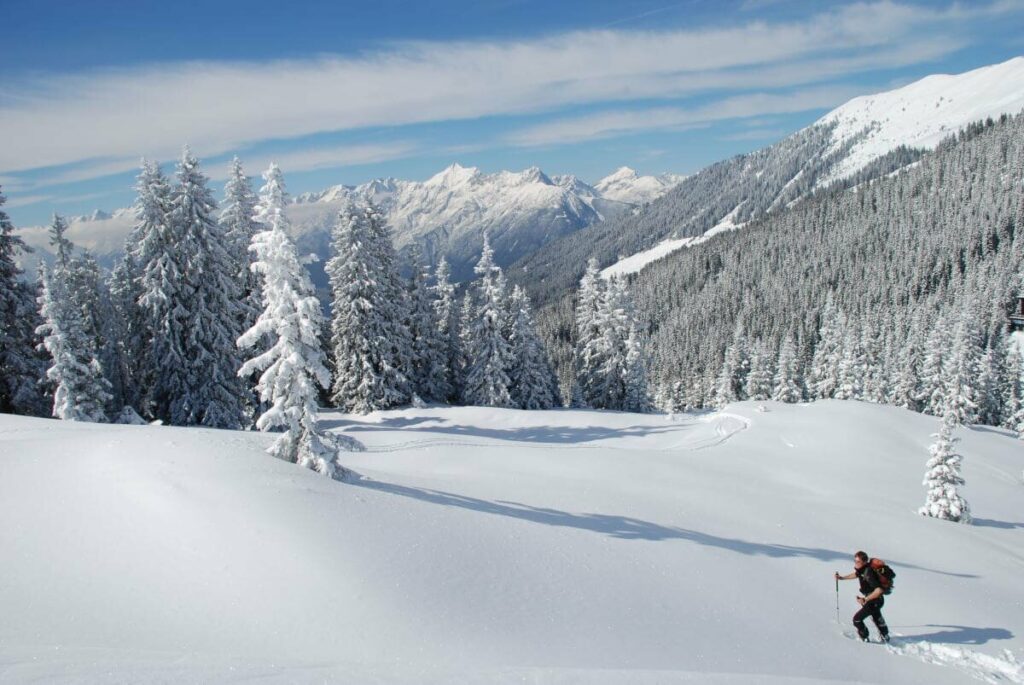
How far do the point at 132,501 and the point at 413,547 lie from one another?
6.16m

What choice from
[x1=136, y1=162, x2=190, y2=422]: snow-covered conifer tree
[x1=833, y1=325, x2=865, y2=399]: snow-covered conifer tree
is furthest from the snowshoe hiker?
[x1=833, y1=325, x2=865, y2=399]: snow-covered conifer tree

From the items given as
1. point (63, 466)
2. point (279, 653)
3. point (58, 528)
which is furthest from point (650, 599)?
point (63, 466)

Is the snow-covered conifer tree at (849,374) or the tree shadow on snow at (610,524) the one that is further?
the snow-covered conifer tree at (849,374)

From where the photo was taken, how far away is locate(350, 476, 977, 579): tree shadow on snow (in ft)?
52.7

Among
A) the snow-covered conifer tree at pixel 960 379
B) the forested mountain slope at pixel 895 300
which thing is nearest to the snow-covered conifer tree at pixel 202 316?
the snow-covered conifer tree at pixel 960 379

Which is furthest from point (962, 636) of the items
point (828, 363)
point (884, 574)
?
point (828, 363)

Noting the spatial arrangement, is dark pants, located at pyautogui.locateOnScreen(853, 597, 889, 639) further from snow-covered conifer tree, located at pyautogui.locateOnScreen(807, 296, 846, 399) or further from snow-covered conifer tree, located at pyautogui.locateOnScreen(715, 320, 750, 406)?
snow-covered conifer tree, located at pyautogui.locateOnScreen(807, 296, 846, 399)

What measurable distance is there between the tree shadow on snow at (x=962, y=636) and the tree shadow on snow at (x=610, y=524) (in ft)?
12.1

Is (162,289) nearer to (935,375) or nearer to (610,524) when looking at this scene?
(610,524)

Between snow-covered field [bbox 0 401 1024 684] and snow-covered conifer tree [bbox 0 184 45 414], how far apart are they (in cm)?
977

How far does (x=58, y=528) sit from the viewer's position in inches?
436

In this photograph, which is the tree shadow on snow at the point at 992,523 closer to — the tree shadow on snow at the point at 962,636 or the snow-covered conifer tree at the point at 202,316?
the tree shadow on snow at the point at 962,636

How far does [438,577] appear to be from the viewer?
11453 mm

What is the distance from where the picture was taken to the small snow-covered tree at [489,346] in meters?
45.2
